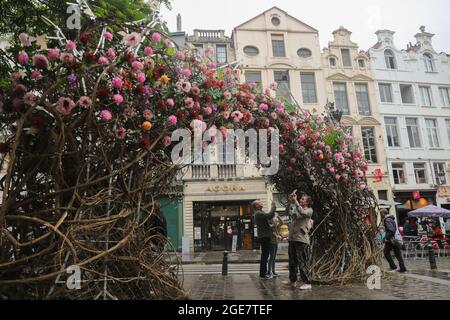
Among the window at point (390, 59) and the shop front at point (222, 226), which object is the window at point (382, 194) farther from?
the window at point (390, 59)

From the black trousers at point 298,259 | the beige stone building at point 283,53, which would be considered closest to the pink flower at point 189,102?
the black trousers at point 298,259

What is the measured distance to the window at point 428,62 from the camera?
27078mm

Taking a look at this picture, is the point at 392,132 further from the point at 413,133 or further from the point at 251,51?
the point at 251,51

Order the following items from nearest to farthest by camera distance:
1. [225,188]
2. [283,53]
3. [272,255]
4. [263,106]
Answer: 1. [263,106]
2. [272,255]
3. [225,188]
4. [283,53]

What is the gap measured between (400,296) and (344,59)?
23216 millimetres

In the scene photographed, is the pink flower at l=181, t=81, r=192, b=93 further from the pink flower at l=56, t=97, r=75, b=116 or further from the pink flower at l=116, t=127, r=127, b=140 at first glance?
the pink flower at l=56, t=97, r=75, b=116

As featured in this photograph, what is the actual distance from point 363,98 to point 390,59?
14.5ft

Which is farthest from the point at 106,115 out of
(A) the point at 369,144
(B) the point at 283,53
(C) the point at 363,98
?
(C) the point at 363,98

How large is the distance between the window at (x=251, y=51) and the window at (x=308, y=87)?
3593 mm

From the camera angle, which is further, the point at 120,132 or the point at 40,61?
the point at 120,132

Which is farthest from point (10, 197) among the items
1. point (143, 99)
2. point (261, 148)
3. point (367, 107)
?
point (367, 107)

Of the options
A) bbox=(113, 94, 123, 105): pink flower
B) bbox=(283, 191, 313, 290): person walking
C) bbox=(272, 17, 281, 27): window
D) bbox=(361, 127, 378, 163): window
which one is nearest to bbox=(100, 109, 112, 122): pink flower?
bbox=(113, 94, 123, 105): pink flower

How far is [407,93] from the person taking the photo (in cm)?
2664

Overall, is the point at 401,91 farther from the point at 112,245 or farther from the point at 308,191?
the point at 112,245
